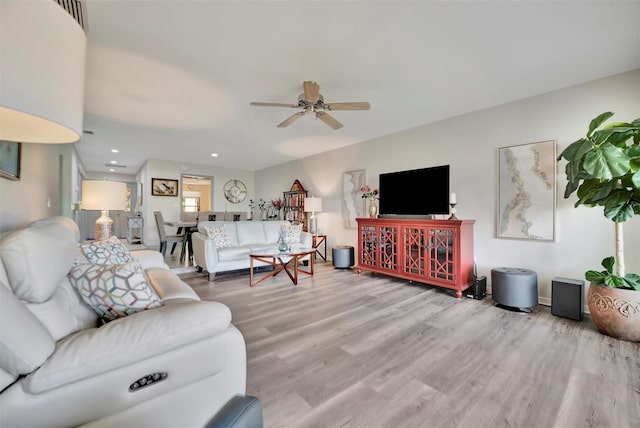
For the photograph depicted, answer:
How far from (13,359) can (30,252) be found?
419mm

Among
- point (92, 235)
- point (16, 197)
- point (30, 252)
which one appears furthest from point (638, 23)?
point (92, 235)

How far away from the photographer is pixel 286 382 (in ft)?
5.41

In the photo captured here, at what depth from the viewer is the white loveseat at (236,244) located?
407 cm

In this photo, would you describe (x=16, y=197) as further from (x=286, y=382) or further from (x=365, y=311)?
(x=365, y=311)

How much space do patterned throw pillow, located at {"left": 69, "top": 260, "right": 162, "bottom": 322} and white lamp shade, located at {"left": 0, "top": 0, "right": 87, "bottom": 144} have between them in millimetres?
935

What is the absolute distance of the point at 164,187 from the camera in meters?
7.09

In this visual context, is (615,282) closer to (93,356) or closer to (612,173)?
(612,173)

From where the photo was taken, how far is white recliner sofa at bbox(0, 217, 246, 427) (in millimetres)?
810

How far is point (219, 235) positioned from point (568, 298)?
4.62 meters

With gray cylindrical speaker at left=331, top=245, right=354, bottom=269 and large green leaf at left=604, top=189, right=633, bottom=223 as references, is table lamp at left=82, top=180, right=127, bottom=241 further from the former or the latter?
large green leaf at left=604, top=189, right=633, bottom=223

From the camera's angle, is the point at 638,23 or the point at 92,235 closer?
the point at 638,23

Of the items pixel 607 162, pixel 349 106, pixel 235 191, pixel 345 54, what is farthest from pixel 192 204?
pixel 607 162

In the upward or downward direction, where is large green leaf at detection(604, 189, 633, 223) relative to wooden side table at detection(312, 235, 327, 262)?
upward

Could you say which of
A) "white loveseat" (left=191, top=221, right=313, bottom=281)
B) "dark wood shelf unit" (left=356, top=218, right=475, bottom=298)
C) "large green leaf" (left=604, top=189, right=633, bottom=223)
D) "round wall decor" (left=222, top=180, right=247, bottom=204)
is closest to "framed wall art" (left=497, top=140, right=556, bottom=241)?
"dark wood shelf unit" (left=356, top=218, right=475, bottom=298)
